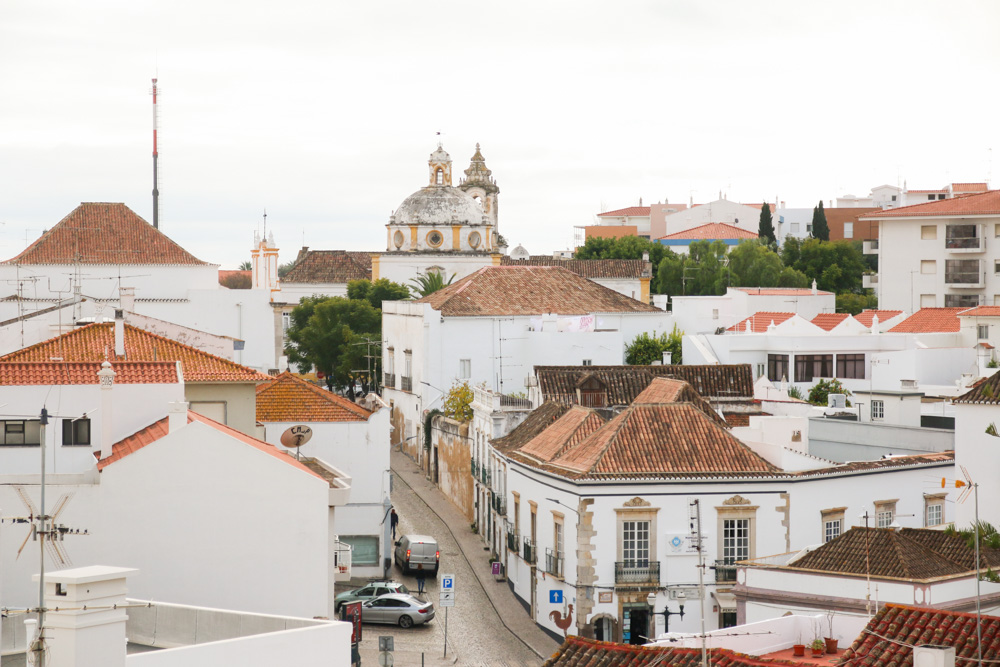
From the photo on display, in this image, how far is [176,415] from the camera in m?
23.1

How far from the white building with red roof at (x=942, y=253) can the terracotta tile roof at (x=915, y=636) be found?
61.7 m

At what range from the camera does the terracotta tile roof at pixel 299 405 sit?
35.3 meters

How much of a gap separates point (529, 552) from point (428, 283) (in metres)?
42.4

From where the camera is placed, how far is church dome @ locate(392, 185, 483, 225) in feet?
270

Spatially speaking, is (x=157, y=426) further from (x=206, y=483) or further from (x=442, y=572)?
(x=442, y=572)

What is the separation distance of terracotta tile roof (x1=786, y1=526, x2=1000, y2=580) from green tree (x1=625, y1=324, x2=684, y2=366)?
112 feet

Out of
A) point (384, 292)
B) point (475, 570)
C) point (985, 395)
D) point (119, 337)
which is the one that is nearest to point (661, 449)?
point (475, 570)

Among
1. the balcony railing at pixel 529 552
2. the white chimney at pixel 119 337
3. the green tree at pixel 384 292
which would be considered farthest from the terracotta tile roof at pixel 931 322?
the white chimney at pixel 119 337

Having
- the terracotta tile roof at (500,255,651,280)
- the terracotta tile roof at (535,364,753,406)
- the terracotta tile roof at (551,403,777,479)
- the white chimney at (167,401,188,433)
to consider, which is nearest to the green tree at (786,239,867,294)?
the terracotta tile roof at (500,255,651,280)

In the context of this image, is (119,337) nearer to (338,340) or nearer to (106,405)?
(106,405)

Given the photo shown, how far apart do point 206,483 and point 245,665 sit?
765cm

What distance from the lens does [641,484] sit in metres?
30.8

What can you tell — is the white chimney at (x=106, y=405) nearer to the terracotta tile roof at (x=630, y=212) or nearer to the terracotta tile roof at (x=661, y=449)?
the terracotta tile roof at (x=661, y=449)

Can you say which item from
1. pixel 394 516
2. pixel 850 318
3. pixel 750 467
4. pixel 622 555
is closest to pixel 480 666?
pixel 622 555
